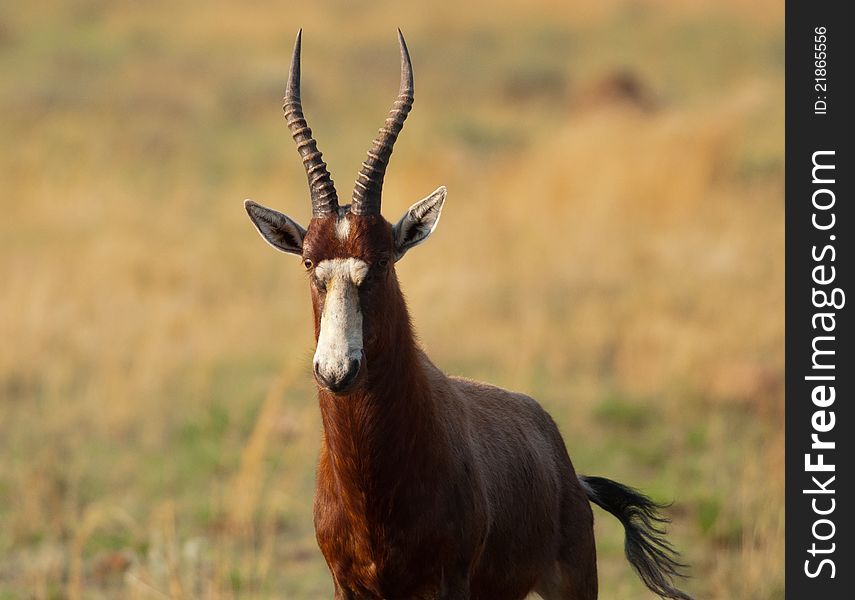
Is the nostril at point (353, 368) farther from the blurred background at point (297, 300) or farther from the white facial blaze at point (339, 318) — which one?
the blurred background at point (297, 300)

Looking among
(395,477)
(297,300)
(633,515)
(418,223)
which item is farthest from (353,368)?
(297,300)

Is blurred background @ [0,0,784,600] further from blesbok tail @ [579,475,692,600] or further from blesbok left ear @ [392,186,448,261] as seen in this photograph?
blesbok tail @ [579,475,692,600]

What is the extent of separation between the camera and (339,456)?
18.4 ft

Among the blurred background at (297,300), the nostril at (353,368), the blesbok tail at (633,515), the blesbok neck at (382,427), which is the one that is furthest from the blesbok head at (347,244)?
the blesbok tail at (633,515)

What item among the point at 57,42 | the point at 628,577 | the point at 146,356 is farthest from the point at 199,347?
the point at 57,42

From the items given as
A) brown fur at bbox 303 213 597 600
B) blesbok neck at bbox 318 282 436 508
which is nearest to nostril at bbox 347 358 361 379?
brown fur at bbox 303 213 597 600

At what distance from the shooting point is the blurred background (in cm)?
1070

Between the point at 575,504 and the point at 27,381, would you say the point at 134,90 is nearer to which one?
the point at 27,381

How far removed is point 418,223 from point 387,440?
3.02ft

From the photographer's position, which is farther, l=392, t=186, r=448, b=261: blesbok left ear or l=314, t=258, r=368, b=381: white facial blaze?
l=392, t=186, r=448, b=261: blesbok left ear

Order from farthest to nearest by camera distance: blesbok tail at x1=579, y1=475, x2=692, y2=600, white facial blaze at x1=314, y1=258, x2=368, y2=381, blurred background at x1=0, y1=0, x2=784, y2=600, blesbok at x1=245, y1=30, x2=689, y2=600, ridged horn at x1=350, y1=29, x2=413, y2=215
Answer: blurred background at x1=0, y1=0, x2=784, y2=600 → blesbok tail at x1=579, y1=475, x2=692, y2=600 → ridged horn at x1=350, y1=29, x2=413, y2=215 → blesbok at x1=245, y1=30, x2=689, y2=600 → white facial blaze at x1=314, y1=258, x2=368, y2=381

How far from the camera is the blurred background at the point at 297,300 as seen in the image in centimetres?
1070

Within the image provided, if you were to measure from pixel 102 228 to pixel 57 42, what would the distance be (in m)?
18.1

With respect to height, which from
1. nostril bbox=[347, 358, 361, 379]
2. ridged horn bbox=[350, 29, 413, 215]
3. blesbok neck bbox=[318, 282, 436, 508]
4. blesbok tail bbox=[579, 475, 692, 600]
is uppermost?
ridged horn bbox=[350, 29, 413, 215]
